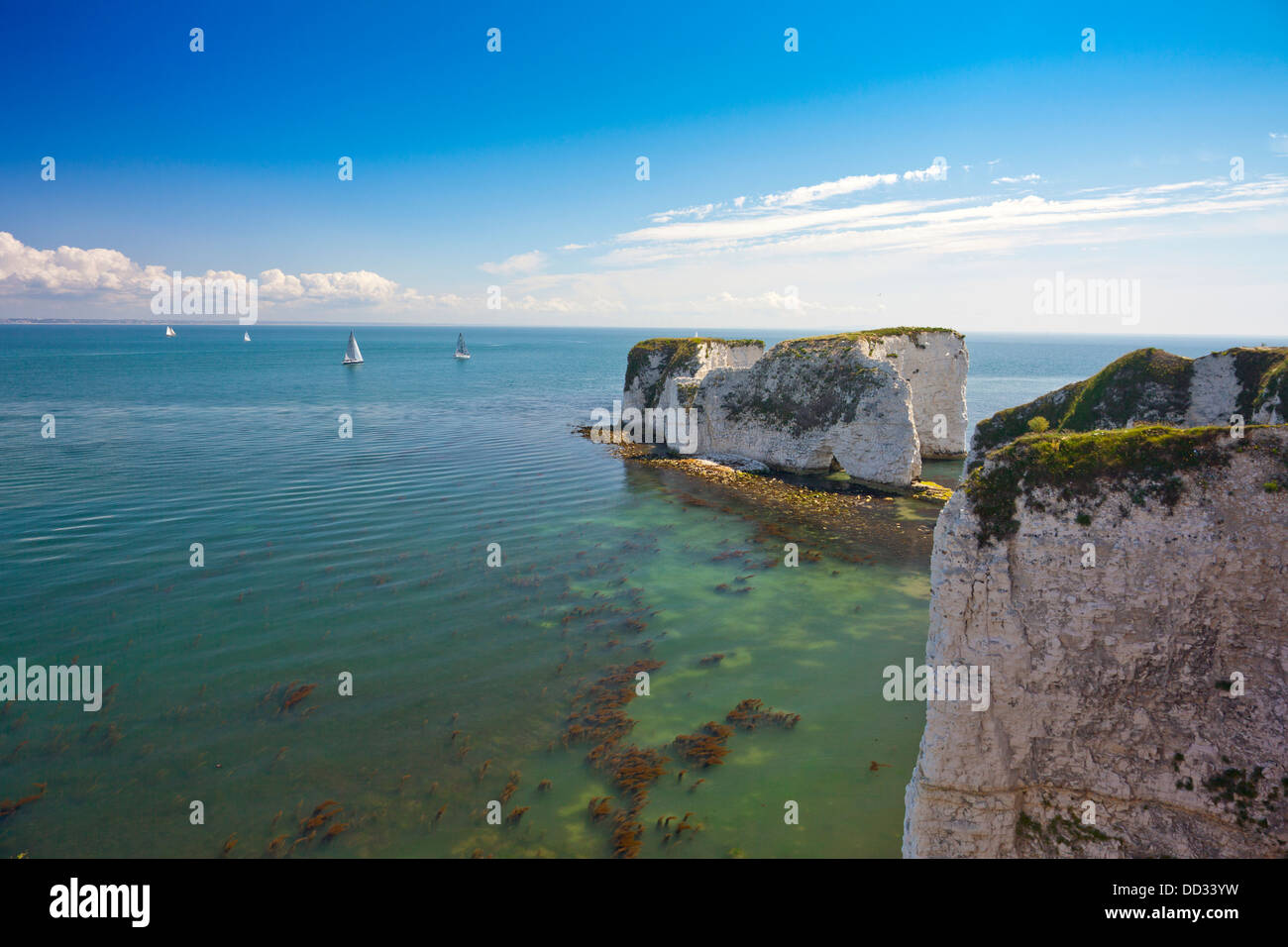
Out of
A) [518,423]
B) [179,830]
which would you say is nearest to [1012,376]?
[518,423]

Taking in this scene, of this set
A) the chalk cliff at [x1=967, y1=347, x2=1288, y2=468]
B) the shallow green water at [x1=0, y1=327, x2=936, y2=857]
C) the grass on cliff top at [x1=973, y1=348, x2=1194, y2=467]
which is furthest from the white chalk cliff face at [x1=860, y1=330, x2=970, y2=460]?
the chalk cliff at [x1=967, y1=347, x2=1288, y2=468]

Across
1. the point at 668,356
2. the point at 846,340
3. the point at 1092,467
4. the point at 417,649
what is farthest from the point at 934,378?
the point at 417,649

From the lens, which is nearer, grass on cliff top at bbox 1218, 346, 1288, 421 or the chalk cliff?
grass on cliff top at bbox 1218, 346, 1288, 421

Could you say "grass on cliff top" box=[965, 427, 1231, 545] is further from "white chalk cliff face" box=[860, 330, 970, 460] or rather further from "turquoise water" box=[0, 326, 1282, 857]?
"white chalk cliff face" box=[860, 330, 970, 460]

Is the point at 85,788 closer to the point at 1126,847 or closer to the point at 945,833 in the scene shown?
the point at 945,833

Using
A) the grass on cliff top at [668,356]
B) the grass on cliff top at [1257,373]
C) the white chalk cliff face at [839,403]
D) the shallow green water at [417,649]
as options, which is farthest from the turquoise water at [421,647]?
the grass on cliff top at [668,356]

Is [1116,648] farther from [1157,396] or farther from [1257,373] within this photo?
[1157,396]

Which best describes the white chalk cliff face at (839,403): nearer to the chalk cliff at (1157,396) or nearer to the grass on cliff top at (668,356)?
the grass on cliff top at (668,356)
